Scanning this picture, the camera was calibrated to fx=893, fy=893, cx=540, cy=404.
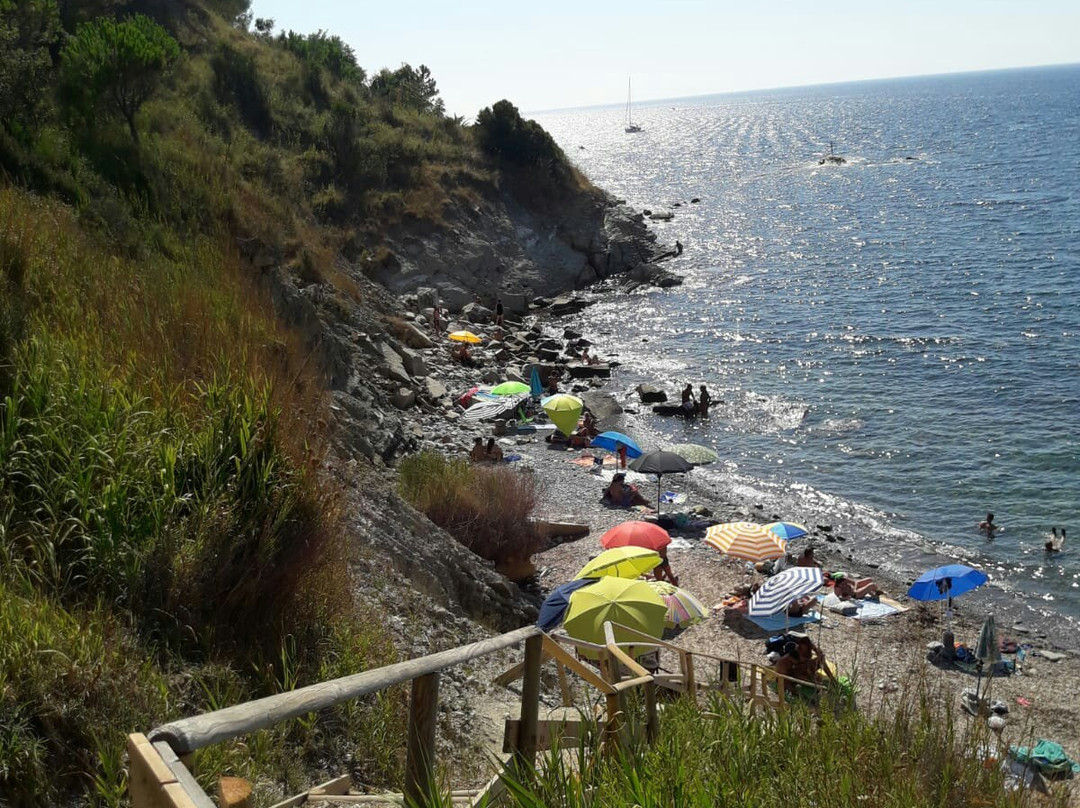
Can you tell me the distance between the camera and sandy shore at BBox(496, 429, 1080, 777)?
1408 centimetres

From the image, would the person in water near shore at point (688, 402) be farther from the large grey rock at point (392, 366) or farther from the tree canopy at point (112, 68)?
the tree canopy at point (112, 68)

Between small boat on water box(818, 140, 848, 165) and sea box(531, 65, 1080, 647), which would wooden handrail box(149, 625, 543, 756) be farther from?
small boat on water box(818, 140, 848, 165)

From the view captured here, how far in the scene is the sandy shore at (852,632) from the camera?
14078 millimetres

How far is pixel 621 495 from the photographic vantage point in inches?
923

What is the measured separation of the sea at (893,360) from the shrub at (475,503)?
9.07 m

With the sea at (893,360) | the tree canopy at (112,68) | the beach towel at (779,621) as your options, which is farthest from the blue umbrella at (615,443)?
the tree canopy at (112,68)

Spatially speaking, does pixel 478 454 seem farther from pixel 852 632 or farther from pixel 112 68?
pixel 112 68

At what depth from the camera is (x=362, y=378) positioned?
22.1 metres

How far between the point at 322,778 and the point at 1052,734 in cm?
1287

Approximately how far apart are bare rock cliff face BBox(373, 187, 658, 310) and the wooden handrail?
36.0 metres

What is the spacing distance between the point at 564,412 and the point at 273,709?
23923mm

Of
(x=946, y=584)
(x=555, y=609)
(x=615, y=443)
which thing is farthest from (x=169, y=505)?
(x=615, y=443)

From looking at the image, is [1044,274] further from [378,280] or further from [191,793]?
[191,793]

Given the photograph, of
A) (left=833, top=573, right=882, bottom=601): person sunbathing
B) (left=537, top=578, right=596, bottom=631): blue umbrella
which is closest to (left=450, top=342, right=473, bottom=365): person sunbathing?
(left=833, top=573, right=882, bottom=601): person sunbathing
